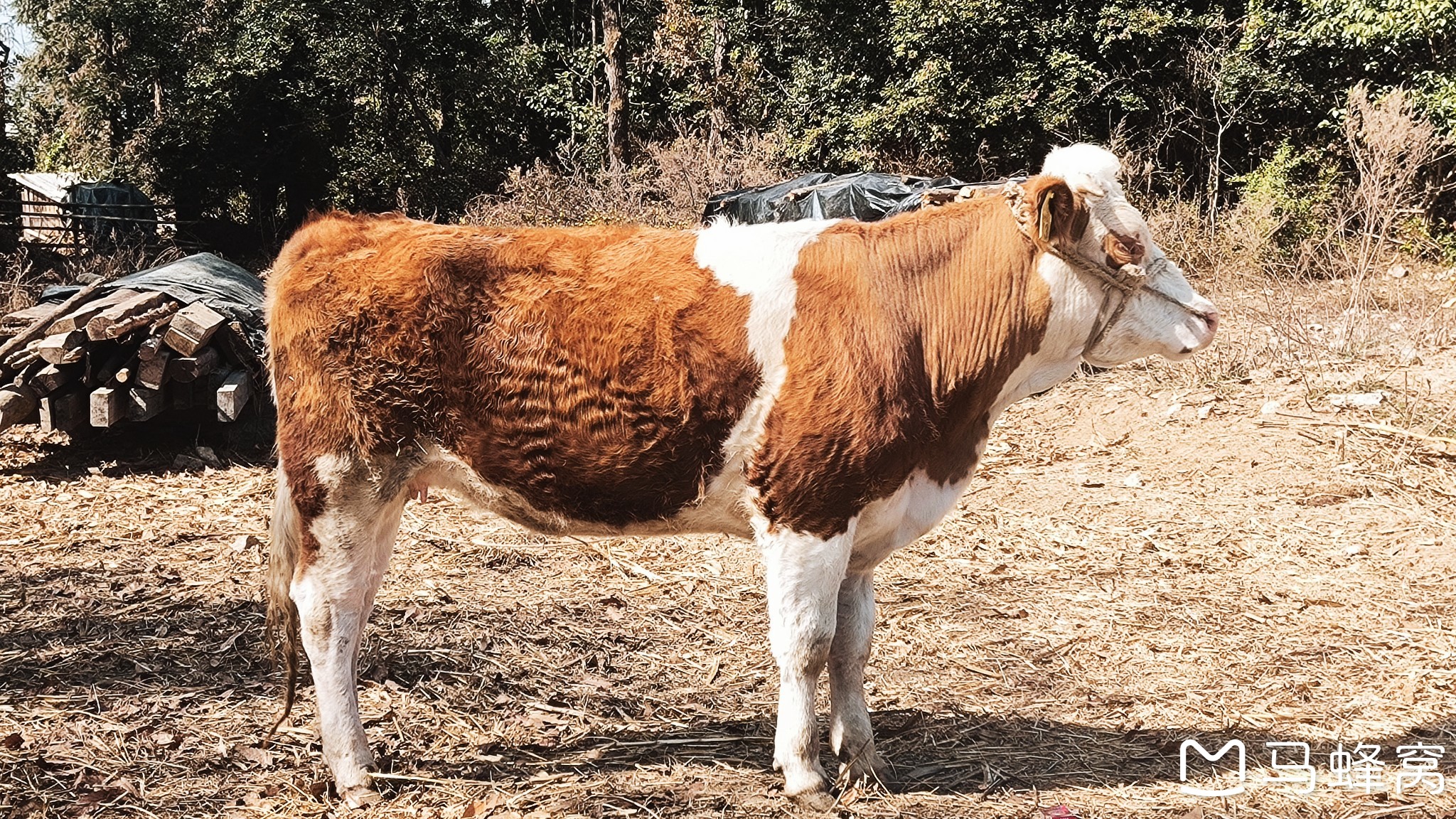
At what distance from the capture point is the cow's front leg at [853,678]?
381 cm

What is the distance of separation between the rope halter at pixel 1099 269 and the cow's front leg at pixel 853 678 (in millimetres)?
1150

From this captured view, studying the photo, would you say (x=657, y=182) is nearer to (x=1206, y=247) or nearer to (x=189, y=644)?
(x=1206, y=247)

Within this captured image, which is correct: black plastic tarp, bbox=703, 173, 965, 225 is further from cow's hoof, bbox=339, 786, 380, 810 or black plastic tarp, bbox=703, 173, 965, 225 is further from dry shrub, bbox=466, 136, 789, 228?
cow's hoof, bbox=339, 786, 380, 810

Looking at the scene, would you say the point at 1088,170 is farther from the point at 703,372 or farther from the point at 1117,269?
the point at 703,372

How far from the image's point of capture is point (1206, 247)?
13570mm

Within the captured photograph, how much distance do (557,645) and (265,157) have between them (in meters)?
22.0

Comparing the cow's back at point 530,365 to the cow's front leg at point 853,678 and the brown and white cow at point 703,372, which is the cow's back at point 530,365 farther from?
the cow's front leg at point 853,678

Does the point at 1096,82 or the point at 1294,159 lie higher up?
the point at 1096,82

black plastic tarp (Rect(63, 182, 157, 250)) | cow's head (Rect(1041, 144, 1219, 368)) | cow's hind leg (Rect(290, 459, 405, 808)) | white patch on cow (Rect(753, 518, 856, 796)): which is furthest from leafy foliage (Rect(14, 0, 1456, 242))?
cow's hind leg (Rect(290, 459, 405, 808))

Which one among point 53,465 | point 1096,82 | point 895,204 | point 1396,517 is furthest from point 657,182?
point 1396,517

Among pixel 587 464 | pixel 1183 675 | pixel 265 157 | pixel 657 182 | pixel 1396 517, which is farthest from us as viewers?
pixel 265 157

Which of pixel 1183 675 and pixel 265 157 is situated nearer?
pixel 1183 675

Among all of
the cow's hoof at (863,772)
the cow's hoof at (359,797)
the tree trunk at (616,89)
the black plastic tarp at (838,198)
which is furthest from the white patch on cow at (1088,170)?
the tree trunk at (616,89)

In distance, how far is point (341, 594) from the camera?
368 centimetres
